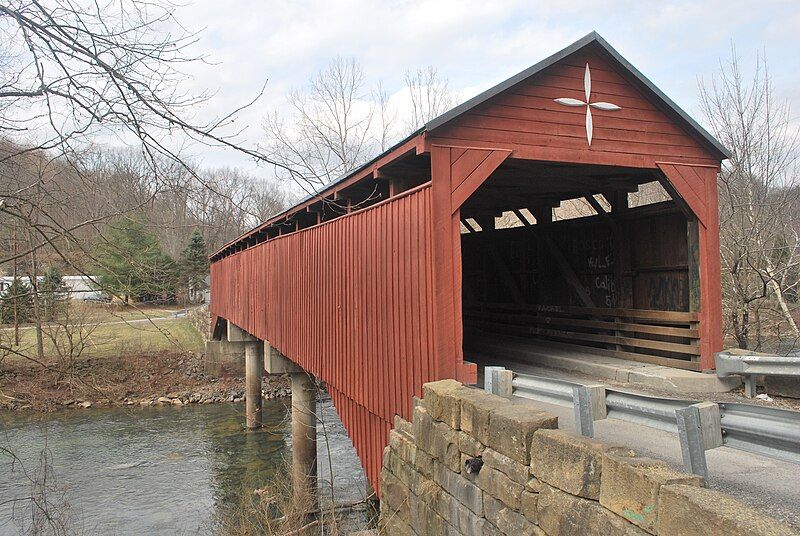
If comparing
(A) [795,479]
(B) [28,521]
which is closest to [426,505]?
(A) [795,479]

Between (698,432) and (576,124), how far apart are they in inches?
156

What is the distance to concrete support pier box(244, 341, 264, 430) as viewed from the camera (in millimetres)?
18172

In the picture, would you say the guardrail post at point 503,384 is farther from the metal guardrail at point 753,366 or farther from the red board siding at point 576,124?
the metal guardrail at point 753,366

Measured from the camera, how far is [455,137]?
548 cm

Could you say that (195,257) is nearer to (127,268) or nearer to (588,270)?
(588,270)

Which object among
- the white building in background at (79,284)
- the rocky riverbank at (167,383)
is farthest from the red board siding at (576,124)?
the rocky riverbank at (167,383)

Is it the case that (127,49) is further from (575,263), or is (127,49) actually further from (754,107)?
(754,107)

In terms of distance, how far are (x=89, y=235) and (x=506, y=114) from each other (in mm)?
3863

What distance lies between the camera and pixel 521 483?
142 inches

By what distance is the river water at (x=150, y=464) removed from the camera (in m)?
11.1

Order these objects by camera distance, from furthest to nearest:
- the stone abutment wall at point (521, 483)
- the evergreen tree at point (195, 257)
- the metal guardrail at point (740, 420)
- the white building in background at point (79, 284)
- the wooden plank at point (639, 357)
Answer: the evergreen tree at point (195, 257) < the wooden plank at point (639, 357) < the white building in background at point (79, 284) < the metal guardrail at point (740, 420) < the stone abutment wall at point (521, 483)

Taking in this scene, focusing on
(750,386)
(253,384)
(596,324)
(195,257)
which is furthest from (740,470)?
(195,257)

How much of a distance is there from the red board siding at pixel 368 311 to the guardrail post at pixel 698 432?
2486mm

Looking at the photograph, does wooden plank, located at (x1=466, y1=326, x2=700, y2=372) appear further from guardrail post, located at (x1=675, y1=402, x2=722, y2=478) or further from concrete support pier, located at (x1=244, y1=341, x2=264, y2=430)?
concrete support pier, located at (x1=244, y1=341, x2=264, y2=430)
